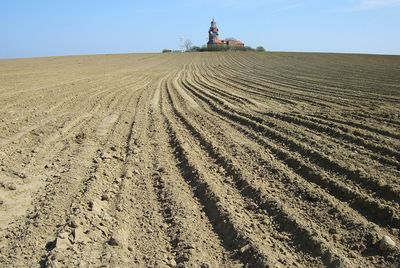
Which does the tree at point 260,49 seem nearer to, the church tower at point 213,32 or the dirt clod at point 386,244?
the church tower at point 213,32

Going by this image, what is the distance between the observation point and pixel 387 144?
24.2 ft

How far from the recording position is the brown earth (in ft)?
13.1

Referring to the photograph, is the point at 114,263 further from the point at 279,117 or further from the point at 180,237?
the point at 279,117

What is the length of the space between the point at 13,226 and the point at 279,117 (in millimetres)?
7038

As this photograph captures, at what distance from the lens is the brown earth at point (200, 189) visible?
4004mm

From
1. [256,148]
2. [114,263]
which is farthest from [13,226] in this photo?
[256,148]

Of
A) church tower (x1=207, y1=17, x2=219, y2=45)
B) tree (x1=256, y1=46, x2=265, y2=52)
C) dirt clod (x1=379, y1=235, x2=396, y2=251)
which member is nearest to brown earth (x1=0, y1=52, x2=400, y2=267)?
dirt clod (x1=379, y1=235, x2=396, y2=251)

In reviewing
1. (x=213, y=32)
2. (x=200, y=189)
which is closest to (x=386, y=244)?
(x=200, y=189)

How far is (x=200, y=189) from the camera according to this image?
5.57 metres

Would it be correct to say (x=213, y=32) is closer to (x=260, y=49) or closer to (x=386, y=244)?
(x=260, y=49)

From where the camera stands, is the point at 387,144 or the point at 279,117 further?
the point at 279,117

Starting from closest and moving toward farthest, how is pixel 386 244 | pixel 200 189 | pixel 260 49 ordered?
pixel 386 244
pixel 200 189
pixel 260 49

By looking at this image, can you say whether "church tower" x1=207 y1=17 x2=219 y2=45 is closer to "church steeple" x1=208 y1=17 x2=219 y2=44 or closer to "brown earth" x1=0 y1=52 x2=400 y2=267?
"church steeple" x1=208 y1=17 x2=219 y2=44

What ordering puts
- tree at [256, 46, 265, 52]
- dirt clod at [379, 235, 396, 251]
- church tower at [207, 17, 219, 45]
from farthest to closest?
church tower at [207, 17, 219, 45] → tree at [256, 46, 265, 52] → dirt clod at [379, 235, 396, 251]
